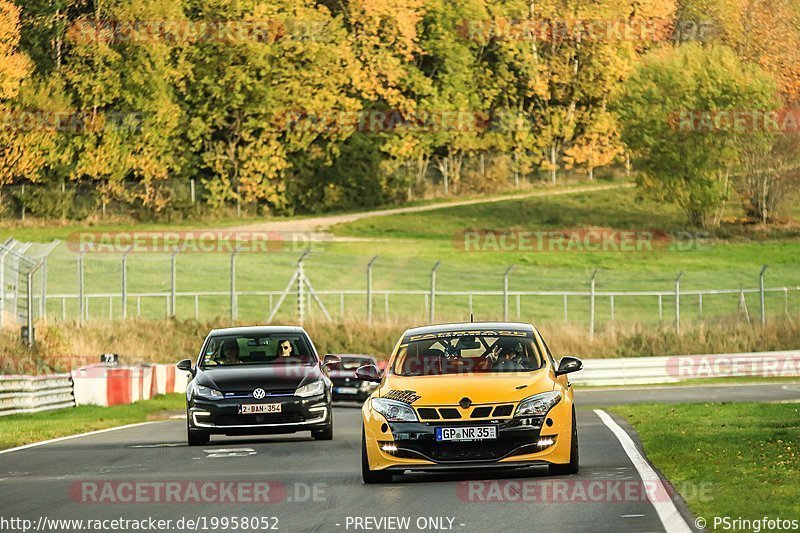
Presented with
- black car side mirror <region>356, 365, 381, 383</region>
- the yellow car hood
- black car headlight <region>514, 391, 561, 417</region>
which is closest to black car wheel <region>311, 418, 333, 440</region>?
black car side mirror <region>356, 365, 381, 383</region>

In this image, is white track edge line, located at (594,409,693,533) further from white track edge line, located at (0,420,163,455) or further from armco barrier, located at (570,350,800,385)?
armco barrier, located at (570,350,800,385)

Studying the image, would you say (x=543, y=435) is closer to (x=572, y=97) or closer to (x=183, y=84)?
(x=183, y=84)

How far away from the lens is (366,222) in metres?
80.8

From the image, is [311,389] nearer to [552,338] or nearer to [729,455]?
[729,455]

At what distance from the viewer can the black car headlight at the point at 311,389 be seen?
23.5m

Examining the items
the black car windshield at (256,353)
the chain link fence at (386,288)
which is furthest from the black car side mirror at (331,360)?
the chain link fence at (386,288)

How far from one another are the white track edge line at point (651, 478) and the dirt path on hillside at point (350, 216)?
5300 cm

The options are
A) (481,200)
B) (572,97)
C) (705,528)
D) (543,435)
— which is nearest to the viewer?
(705,528)

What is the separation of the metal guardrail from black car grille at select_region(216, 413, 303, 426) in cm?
818

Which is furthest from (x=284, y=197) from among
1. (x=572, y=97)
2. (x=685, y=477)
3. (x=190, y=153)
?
(x=685, y=477)

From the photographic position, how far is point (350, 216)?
83250 millimetres

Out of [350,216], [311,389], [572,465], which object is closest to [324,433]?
[311,389]

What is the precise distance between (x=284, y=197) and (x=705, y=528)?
71709 millimetres

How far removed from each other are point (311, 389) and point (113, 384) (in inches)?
494
